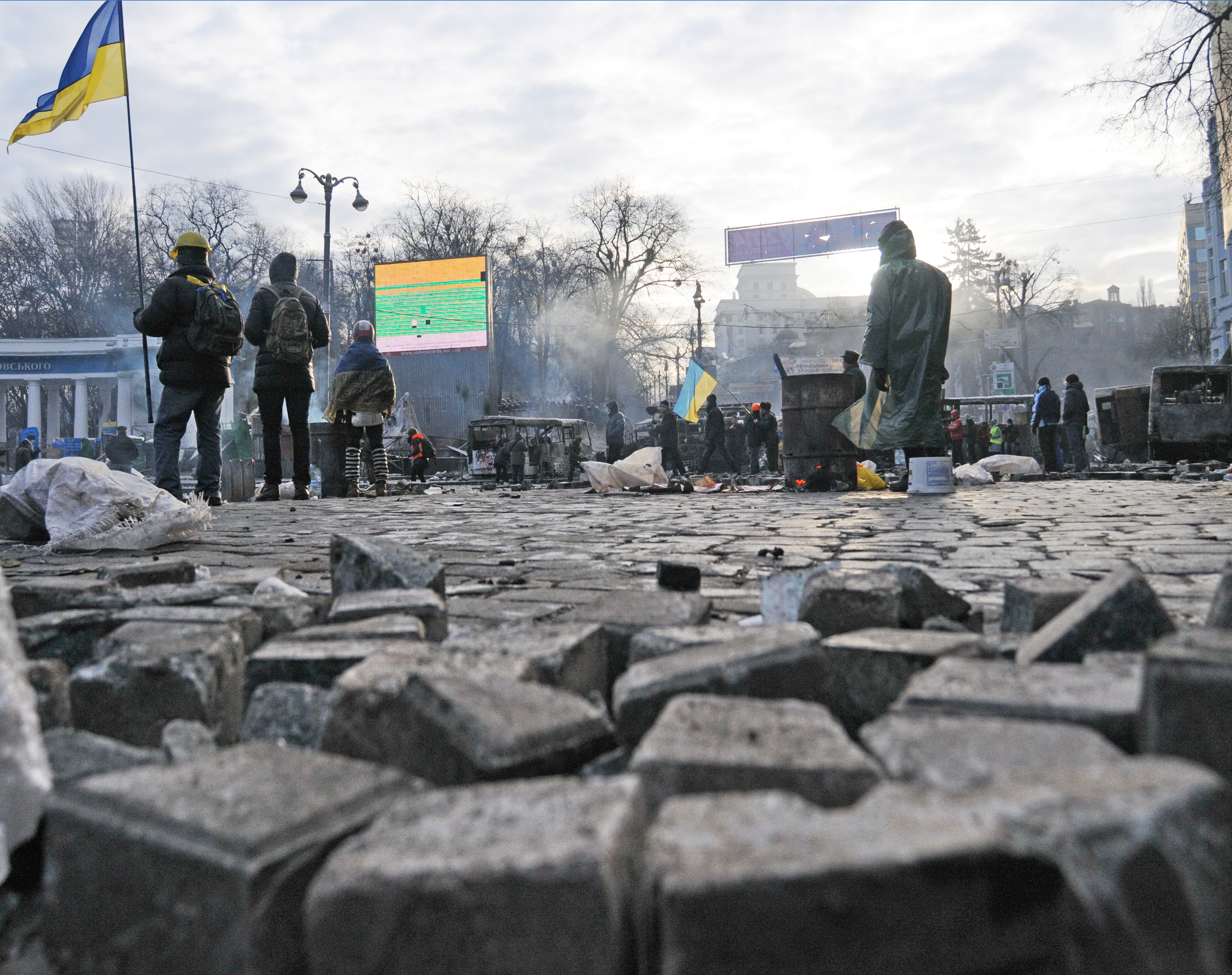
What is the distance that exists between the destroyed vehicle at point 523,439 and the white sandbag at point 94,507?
1629cm

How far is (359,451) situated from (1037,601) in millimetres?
10206

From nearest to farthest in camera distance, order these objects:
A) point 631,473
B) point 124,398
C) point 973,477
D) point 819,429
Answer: point 819,429, point 973,477, point 631,473, point 124,398

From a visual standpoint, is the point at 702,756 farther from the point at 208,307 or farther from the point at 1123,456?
the point at 1123,456

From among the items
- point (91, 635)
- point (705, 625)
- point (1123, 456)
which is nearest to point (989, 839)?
point (705, 625)

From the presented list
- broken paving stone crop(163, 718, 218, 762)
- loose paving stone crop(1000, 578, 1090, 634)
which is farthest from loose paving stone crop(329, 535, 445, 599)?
loose paving stone crop(1000, 578, 1090, 634)

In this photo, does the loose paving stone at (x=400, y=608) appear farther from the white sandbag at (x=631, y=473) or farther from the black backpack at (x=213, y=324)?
the white sandbag at (x=631, y=473)

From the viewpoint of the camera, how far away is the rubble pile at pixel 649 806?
27.5 inches

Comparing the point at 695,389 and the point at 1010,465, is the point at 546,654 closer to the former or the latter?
the point at 1010,465

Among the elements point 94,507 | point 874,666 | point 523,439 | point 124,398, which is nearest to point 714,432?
point 523,439

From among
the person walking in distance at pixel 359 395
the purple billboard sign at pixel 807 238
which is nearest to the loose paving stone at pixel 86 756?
the person walking in distance at pixel 359 395

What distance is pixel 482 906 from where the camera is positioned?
29.3 inches

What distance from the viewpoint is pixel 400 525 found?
20.0ft

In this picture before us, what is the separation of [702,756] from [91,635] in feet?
5.43

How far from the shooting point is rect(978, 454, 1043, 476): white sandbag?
40.2 feet
